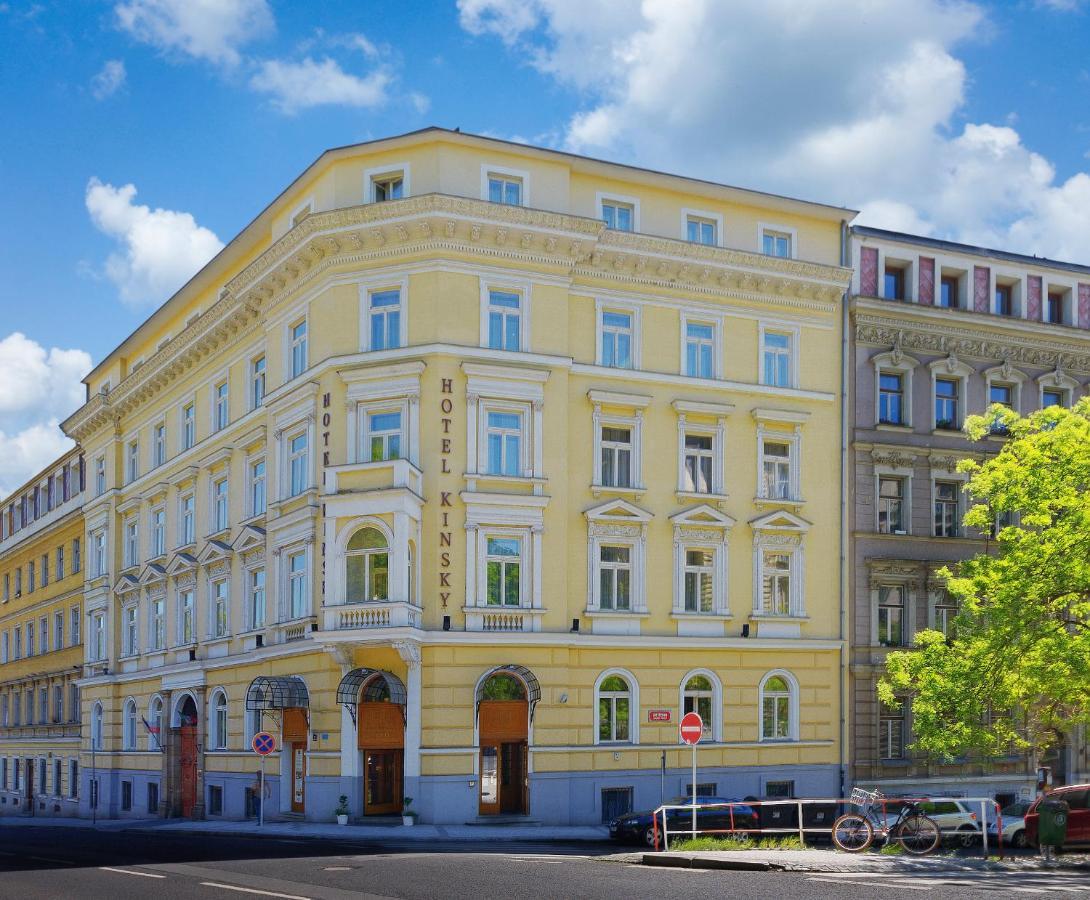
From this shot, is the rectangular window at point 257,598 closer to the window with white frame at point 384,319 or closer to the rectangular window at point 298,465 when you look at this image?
the rectangular window at point 298,465

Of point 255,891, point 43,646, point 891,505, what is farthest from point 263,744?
point 43,646

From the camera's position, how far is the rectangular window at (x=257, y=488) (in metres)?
45.4

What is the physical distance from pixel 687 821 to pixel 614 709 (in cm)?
916

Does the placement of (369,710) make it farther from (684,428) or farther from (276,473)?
(684,428)

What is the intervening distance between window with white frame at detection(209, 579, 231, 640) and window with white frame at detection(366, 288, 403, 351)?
41.9 feet

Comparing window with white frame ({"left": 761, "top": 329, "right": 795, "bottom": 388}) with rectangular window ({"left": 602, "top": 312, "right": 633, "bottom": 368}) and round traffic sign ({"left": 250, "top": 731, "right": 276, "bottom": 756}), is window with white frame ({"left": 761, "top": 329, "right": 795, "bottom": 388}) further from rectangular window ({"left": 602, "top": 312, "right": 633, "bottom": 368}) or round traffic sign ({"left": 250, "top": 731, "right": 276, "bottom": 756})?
round traffic sign ({"left": 250, "top": 731, "right": 276, "bottom": 756})

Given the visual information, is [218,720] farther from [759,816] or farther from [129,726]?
[759,816]

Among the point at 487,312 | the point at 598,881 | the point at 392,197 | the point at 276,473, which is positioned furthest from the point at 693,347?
the point at 598,881

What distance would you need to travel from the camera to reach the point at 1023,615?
33500 millimetres

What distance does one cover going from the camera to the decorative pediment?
42531mm

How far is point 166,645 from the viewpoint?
5312 centimetres

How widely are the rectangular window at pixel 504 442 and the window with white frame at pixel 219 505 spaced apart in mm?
13110

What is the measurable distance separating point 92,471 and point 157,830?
2449 cm

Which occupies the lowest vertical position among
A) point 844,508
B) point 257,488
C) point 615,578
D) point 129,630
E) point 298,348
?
point 129,630
